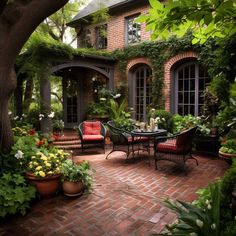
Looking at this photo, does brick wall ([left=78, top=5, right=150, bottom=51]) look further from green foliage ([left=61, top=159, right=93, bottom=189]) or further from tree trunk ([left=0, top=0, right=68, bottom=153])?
green foliage ([left=61, top=159, right=93, bottom=189])

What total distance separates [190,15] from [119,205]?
109 inches

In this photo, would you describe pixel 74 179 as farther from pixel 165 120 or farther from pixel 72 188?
pixel 165 120

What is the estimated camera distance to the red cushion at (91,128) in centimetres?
711

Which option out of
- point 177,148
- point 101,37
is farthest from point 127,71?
point 177,148

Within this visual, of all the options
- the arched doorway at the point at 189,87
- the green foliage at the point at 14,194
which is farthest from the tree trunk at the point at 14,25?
the arched doorway at the point at 189,87

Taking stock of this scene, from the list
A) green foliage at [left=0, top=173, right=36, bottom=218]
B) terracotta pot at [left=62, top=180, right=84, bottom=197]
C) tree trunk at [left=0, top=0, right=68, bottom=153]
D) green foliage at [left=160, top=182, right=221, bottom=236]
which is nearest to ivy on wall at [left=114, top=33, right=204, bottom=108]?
terracotta pot at [left=62, top=180, right=84, bottom=197]

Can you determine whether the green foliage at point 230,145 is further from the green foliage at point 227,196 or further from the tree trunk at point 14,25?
the tree trunk at point 14,25

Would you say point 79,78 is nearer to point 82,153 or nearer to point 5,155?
point 82,153

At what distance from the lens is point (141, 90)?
9.35 meters

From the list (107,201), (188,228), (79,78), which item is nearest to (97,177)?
(107,201)

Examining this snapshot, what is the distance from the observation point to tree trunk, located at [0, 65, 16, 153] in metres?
3.26

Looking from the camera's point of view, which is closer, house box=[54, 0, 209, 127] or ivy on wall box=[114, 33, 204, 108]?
ivy on wall box=[114, 33, 204, 108]

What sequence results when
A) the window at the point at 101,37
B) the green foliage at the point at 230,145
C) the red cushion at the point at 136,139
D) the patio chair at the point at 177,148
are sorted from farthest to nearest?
1. the window at the point at 101,37
2. the red cushion at the point at 136,139
3. the patio chair at the point at 177,148
4. the green foliage at the point at 230,145

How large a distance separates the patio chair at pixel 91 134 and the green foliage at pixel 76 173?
2.92 metres
